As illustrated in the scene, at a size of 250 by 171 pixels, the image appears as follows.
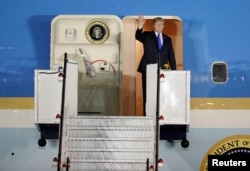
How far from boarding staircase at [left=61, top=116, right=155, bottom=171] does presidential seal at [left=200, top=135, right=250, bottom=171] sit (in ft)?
5.14

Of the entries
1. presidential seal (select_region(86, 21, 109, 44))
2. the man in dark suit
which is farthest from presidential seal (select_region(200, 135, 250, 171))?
presidential seal (select_region(86, 21, 109, 44))

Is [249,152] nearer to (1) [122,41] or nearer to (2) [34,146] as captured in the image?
(1) [122,41]

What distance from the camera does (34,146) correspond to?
7.74 metres

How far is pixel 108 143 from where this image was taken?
6.55 m

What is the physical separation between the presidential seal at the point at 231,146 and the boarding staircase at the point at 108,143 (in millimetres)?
1568

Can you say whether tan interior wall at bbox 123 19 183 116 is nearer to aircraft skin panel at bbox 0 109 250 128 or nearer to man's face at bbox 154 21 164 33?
man's face at bbox 154 21 164 33

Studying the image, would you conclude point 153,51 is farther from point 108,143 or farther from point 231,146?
point 231,146

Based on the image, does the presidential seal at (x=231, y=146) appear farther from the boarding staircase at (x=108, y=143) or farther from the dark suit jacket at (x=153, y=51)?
→ the boarding staircase at (x=108, y=143)

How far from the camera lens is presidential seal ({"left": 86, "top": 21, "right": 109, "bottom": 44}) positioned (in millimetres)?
7969

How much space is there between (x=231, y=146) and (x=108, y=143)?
2250 millimetres

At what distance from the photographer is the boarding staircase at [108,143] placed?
21.0ft

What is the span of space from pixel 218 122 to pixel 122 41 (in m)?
2.00

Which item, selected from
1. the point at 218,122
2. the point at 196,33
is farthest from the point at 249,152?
the point at 196,33

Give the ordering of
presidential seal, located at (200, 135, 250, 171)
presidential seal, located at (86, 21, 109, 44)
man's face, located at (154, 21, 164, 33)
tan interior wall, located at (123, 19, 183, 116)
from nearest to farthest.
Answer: man's face, located at (154, 21, 164, 33) → presidential seal, located at (200, 135, 250, 171) → presidential seal, located at (86, 21, 109, 44) → tan interior wall, located at (123, 19, 183, 116)
